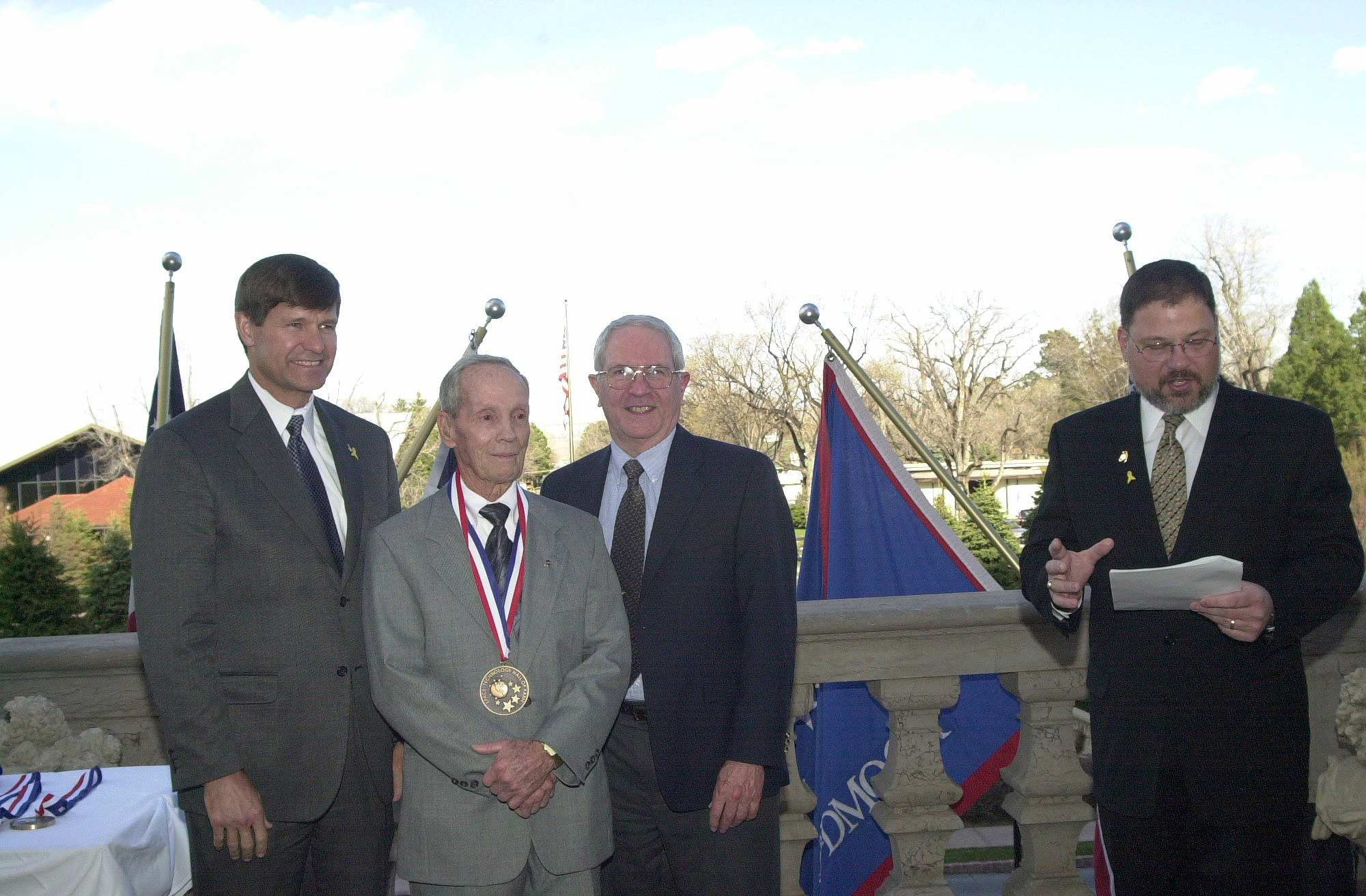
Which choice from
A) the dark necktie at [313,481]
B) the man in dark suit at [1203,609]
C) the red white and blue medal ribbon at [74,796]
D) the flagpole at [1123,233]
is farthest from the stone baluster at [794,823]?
the flagpole at [1123,233]

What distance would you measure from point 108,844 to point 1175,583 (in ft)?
9.07

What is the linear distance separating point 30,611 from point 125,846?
12.7 meters


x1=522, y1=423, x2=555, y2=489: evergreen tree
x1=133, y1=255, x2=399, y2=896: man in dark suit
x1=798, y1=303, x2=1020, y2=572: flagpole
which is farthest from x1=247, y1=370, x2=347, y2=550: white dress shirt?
x1=522, y1=423, x2=555, y2=489: evergreen tree

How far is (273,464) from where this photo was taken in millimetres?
2873

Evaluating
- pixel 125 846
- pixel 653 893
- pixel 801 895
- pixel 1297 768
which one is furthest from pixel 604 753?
pixel 1297 768

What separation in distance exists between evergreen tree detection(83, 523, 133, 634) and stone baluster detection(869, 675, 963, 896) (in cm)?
1410

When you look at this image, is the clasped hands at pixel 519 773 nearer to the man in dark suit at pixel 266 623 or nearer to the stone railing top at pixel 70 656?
the man in dark suit at pixel 266 623

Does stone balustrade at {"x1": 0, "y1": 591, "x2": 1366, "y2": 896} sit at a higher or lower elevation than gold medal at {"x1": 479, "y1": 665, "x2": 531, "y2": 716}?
lower

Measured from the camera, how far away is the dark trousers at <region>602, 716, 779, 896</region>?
9.84 ft

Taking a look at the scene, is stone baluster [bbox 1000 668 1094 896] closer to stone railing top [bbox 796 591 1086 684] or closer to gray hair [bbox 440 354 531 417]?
stone railing top [bbox 796 591 1086 684]

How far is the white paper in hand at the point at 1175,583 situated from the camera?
2621 mm

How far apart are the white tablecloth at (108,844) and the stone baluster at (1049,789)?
2.71 m

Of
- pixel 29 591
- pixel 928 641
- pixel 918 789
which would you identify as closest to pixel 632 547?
pixel 928 641

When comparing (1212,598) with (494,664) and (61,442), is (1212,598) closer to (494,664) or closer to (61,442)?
(494,664)
